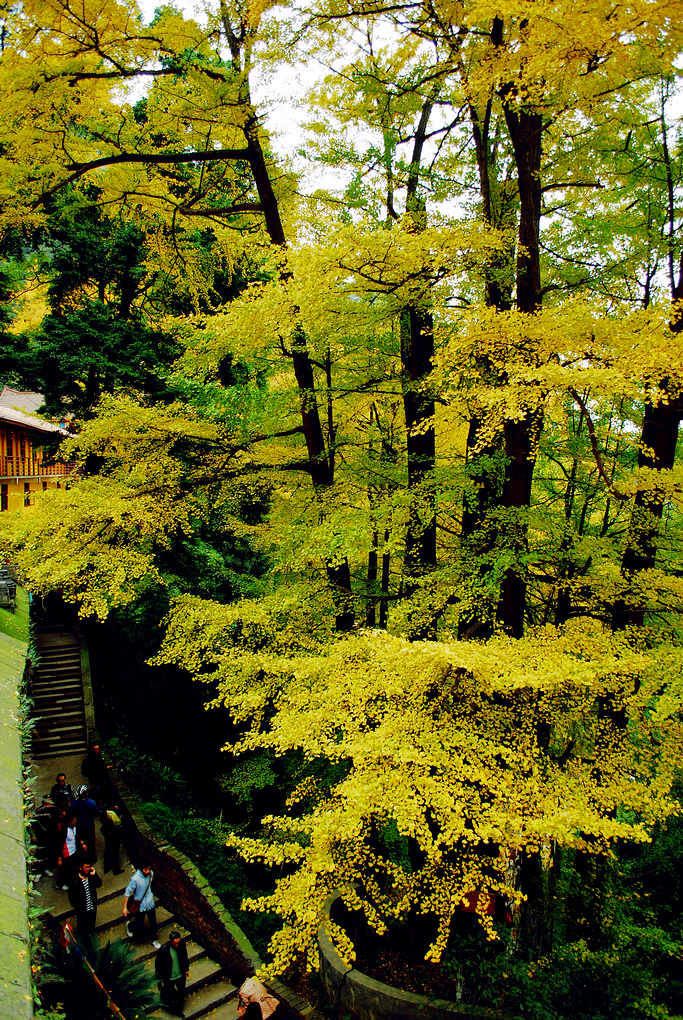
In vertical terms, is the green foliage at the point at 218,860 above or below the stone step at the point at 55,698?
below

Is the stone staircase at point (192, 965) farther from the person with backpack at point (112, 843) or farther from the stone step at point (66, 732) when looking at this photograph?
the stone step at point (66, 732)

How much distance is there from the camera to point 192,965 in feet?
32.3

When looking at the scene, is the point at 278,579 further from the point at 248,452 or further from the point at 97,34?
the point at 97,34

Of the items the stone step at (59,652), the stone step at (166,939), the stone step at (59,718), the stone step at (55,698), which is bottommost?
the stone step at (166,939)

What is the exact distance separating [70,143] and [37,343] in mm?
6066

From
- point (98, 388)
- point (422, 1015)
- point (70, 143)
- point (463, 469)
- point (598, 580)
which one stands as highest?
point (70, 143)

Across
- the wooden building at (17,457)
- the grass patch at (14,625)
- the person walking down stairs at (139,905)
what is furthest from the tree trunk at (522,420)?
the wooden building at (17,457)

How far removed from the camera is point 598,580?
7812mm

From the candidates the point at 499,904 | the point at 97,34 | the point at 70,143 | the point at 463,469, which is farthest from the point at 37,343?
the point at 499,904

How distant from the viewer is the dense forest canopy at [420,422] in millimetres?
5398

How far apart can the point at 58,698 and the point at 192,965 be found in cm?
777

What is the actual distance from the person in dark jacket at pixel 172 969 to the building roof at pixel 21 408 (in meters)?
13.5

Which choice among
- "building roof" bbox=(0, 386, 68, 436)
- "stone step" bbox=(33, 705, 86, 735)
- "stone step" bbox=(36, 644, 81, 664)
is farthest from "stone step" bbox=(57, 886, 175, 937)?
"building roof" bbox=(0, 386, 68, 436)

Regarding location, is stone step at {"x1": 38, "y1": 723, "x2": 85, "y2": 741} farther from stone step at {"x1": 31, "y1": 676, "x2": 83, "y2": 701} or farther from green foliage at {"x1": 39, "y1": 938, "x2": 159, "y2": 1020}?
green foliage at {"x1": 39, "y1": 938, "x2": 159, "y2": 1020}
